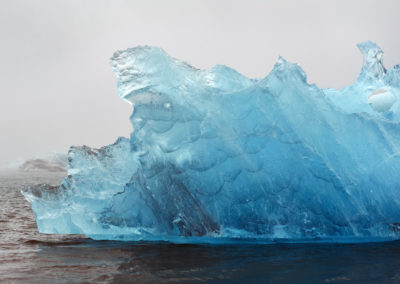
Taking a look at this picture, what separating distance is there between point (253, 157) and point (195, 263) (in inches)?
68.8

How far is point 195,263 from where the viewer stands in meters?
5.27

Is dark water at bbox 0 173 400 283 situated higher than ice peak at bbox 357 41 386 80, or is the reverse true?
ice peak at bbox 357 41 386 80

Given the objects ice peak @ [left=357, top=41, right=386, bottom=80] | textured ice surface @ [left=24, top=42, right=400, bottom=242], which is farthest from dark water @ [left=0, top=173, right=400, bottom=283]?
ice peak @ [left=357, top=41, right=386, bottom=80]

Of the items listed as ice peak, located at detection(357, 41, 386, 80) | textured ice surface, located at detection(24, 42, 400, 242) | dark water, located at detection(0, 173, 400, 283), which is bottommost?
dark water, located at detection(0, 173, 400, 283)

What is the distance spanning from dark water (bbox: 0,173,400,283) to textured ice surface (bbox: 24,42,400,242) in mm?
358

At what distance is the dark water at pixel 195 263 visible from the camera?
4.65m

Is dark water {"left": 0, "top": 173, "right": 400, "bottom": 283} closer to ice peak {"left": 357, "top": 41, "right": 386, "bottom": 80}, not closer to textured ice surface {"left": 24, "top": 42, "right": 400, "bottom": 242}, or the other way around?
textured ice surface {"left": 24, "top": 42, "right": 400, "bottom": 242}

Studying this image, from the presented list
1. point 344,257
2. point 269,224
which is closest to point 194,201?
point 269,224

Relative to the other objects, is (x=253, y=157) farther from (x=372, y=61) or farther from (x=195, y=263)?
(x=372, y=61)

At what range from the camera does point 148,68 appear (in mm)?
6324

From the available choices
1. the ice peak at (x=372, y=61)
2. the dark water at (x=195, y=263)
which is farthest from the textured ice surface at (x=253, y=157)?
the ice peak at (x=372, y=61)

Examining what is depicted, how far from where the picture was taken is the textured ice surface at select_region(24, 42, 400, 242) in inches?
242

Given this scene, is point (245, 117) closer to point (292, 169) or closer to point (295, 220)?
point (292, 169)

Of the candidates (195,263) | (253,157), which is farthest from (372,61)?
(195,263)
